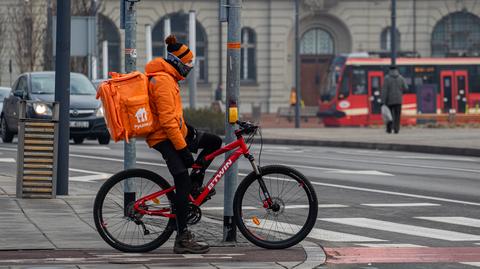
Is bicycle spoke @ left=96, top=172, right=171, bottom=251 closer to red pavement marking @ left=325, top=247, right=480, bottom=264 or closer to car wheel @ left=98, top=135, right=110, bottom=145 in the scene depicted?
red pavement marking @ left=325, top=247, right=480, bottom=264

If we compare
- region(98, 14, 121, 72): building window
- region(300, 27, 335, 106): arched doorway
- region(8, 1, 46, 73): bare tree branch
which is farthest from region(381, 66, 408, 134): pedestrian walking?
region(300, 27, 335, 106): arched doorway

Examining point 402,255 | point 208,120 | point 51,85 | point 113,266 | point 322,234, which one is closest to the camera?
point 113,266

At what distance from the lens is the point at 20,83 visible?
30906 mm

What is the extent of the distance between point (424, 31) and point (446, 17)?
1314 mm

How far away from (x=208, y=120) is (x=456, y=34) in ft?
107

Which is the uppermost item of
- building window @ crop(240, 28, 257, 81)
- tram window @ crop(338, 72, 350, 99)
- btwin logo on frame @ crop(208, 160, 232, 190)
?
building window @ crop(240, 28, 257, 81)

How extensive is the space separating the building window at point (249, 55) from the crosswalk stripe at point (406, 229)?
5920 cm

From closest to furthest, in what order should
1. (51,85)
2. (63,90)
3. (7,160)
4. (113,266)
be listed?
(113,266) → (63,90) → (7,160) → (51,85)

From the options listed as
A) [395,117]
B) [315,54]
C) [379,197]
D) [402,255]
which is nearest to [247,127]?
[402,255]

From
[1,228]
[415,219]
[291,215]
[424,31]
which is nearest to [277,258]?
[291,215]

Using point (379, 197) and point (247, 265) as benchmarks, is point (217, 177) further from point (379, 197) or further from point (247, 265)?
point (379, 197)

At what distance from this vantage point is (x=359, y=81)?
53656mm

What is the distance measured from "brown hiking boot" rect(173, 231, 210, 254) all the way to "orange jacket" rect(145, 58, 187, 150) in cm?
68

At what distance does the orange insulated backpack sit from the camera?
10.7 metres
